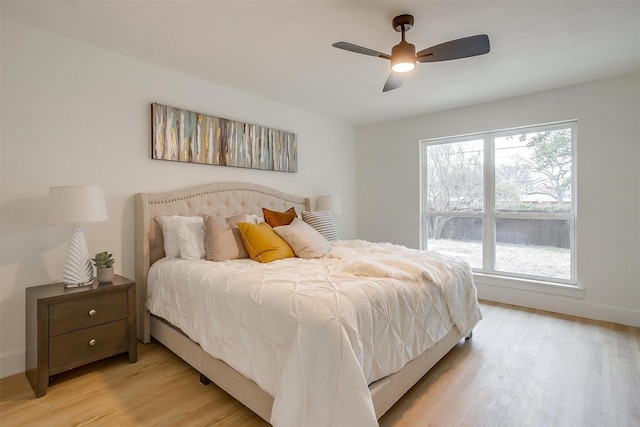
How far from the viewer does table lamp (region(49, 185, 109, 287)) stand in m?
2.02

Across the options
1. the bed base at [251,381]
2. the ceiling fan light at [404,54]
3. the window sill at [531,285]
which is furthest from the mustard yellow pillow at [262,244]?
the window sill at [531,285]

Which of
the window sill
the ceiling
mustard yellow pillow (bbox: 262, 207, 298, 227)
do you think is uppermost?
the ceiling

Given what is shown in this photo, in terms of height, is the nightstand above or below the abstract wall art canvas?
below

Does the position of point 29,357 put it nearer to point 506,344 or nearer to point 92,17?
point 92,17

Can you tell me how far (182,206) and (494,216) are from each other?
3637 millimetres

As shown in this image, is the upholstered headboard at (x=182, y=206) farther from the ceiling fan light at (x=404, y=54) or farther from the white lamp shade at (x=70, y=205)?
the ceiling fan light at (x=404, y=54)

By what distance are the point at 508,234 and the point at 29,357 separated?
470 centimetres

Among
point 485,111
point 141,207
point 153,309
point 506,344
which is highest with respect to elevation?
point 485,111

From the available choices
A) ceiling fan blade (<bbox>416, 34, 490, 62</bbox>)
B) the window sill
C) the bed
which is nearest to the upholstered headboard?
the bed

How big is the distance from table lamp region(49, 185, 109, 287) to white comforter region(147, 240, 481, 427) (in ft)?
1.59

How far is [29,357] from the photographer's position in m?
2.10

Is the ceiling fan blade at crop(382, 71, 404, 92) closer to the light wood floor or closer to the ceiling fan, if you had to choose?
the ceiling fan

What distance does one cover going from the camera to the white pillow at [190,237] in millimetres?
2545

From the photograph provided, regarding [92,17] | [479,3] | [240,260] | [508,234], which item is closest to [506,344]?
[508,234]
